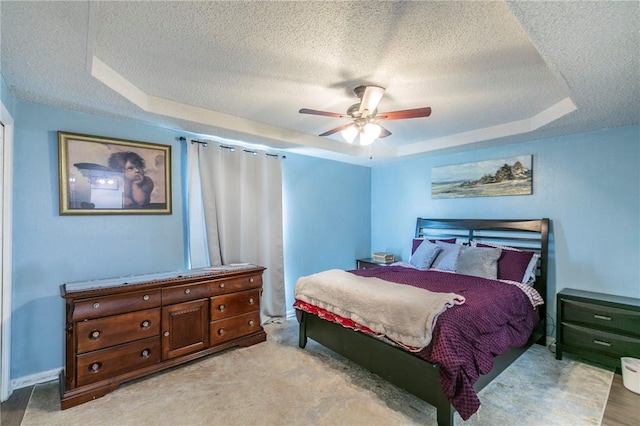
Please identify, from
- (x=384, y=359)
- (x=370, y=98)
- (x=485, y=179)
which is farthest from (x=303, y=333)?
(x=485, y=179)

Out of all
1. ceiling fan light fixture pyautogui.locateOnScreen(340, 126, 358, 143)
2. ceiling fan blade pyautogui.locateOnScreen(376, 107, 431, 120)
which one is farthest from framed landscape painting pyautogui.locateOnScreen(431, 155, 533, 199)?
ceiling fan light fixture pyautogui.locateOnScreen(340, 126, 358, 143)

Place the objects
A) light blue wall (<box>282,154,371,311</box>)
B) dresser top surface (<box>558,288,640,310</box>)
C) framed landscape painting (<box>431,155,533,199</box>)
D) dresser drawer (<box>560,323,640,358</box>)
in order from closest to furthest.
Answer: dresser drawer (<box>560,323,640,358</box>) → dresser top surface (<box>558,288,640,310</box>) → framed landscape painting (<box>431,155,533,199</box>) → light blue wall (<box>282,154,371,311</box>)

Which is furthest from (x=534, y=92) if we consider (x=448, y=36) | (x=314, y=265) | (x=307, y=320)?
(x=314, y=265)

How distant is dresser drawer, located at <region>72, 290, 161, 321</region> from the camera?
2.30 meters

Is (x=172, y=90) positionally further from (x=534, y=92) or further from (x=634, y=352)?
(x=634, y=352)

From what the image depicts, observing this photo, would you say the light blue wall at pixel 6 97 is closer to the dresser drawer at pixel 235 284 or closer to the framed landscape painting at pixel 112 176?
the framed landscape painting at pixel 112 176

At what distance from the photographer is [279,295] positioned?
414 cm

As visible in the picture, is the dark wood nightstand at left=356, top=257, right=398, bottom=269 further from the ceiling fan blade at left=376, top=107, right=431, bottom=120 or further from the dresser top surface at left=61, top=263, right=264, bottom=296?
the ceiling fan blade at left=376, top=107, right=431, bottom=120

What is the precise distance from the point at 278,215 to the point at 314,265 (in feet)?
3.58

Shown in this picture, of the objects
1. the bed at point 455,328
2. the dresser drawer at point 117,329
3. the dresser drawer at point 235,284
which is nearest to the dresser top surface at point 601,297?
the bed at point 455,328

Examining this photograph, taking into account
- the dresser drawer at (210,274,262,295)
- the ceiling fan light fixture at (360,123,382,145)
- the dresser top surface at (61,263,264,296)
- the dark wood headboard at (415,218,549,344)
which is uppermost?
the ceiling fan light fixture at (360,123,382,145)

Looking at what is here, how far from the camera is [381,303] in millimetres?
2473

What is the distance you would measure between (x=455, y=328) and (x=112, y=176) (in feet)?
10.9

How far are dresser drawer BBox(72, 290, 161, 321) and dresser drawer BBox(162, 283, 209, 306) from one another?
0.22ft
